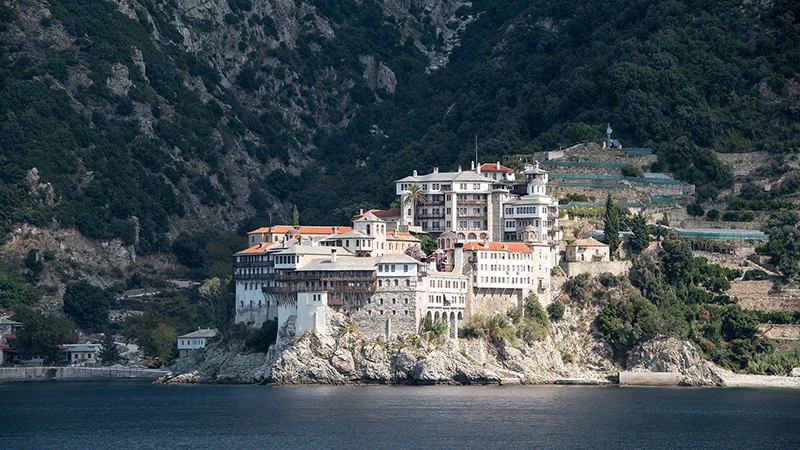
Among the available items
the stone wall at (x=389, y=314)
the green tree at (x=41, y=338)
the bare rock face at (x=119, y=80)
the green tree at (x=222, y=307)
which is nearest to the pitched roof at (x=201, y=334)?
the green tree at (x=222, y=307)

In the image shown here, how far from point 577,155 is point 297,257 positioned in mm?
33882

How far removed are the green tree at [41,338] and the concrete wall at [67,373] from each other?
59.1 inches

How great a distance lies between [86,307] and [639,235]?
53.7m

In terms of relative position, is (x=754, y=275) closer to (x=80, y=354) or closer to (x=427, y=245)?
(x=427, y=245)

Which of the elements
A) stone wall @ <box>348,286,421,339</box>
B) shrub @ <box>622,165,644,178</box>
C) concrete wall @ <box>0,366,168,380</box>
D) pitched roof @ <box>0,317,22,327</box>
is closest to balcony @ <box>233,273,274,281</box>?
stone wall @ <box>348,286,421,339</box>

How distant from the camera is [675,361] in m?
128

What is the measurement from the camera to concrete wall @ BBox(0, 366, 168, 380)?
491 feet

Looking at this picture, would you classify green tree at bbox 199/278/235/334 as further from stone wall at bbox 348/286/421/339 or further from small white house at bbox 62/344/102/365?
small white house at bbox 62/344/102/365

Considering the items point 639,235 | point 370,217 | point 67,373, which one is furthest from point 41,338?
point 639,235

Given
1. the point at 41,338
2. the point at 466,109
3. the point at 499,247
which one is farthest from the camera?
the point at 466,109

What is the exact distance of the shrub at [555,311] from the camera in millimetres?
130250

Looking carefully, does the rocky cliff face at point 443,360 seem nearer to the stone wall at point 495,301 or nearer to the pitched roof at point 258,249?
the stone wall at point 495,301

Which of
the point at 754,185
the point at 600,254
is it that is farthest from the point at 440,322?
the point at 754,185

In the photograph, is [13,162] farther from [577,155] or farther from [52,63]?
[577,155]
